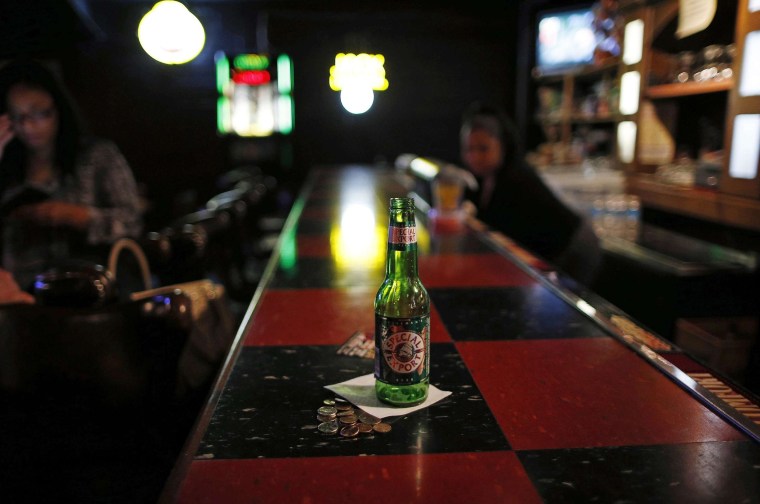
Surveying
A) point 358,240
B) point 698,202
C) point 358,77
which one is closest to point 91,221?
point 358,240

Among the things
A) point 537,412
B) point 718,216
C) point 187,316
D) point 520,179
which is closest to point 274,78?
point 520,179

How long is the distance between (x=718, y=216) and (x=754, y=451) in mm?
2060

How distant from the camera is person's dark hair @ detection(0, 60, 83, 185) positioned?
2385 mm

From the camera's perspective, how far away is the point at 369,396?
1035 mm

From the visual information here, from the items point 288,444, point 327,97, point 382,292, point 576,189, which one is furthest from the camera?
point 327,97

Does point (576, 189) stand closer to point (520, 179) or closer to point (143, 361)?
point (520, 179)

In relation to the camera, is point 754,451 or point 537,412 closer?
point 754,451

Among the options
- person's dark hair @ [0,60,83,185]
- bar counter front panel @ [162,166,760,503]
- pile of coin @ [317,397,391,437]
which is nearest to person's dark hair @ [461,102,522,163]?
bar counter front panel @ [162,166,760,503]

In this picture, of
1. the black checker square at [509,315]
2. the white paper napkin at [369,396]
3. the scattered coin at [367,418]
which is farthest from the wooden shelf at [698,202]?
the scattered coin at [367,418]

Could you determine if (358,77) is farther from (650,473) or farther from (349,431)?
(650,473)

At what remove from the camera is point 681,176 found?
3.08 m

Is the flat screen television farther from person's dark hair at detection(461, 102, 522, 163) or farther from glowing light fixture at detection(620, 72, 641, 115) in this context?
person's dark hair at detection(461, 102, 522, 163)

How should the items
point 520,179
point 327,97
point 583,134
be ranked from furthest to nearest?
point 327,97, point 583,134, point 520,179

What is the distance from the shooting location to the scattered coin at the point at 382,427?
3.02 feet
